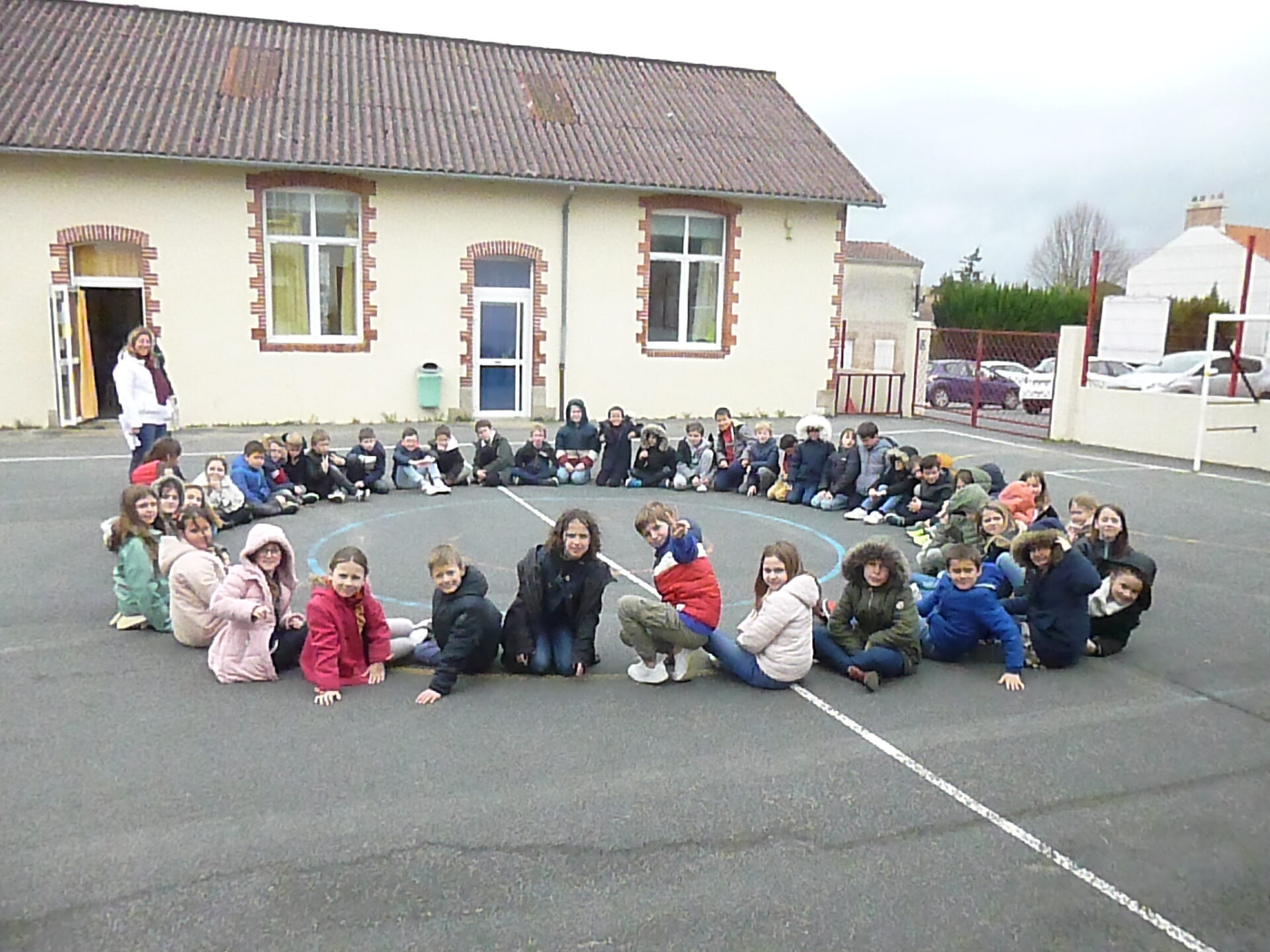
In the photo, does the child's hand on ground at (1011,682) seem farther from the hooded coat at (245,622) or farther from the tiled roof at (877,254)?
the tiled roof at (877,254)

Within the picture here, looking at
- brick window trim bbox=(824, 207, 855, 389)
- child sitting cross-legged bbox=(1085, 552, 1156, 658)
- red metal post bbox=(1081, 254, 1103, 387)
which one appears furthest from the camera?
brick window trim bbox=(824, 207, 855, 389)

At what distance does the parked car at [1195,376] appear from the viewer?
58.6ft

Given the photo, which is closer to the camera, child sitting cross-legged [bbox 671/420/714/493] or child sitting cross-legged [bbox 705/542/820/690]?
child sitting cross-legged [bbox 705/542/820/690]

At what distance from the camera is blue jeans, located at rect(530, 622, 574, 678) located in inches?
249

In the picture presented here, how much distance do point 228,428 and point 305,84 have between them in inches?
257

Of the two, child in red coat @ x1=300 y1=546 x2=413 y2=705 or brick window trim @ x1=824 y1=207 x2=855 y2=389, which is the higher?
brick window trim @ x1=824 y1=207 x2=855 y2=389

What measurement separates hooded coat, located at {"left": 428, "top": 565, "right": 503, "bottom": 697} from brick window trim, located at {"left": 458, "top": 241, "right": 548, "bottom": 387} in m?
13.7

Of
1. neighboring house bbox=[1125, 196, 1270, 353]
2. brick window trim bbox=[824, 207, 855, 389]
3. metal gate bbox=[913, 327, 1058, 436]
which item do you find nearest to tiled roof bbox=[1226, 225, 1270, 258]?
neighboring house bbox=[1125, 196, 1270, 353]

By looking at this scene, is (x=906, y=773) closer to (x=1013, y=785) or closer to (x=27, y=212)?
(x=1013, y=785)

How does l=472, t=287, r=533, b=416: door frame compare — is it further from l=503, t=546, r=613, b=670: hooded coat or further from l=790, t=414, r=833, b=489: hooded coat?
l=503, t=546, r=613, b=670: hooded coat

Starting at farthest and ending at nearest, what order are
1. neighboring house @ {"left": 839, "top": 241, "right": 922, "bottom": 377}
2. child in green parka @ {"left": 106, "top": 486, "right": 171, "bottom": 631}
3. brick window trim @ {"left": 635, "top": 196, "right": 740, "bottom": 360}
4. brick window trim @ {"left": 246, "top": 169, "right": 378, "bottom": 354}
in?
neighboring house @ {"left": 839, "top": 241, "right": 922, "bottom": 377} < brick window trim @ {"left": 635, "top": 196, "right": 740, "bottom": 360} < brick window trim @ {"left": 246, "top": 169, "right": 378, "bottom": 354} < child in green parka @ {"left": 106, "top": 486, "right": 171, "bottom": 631}

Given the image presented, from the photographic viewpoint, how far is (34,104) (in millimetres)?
16922

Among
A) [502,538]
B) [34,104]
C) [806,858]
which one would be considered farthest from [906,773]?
[34,104]

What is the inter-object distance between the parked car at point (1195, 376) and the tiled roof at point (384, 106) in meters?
7.08
